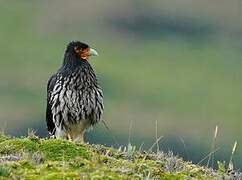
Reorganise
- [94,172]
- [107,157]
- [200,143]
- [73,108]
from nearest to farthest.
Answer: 1. [94,172]
2. [107,157]
3. [73,108]
4. [200,143]

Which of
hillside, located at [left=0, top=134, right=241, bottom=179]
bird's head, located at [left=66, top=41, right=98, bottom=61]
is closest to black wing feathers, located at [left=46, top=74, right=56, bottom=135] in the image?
bird's head, located at [left=66, top=41, right=98, bottom=61]

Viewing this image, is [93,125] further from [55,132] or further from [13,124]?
[13,124]

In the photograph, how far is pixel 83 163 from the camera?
41.5 ft

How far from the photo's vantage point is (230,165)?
13.9m

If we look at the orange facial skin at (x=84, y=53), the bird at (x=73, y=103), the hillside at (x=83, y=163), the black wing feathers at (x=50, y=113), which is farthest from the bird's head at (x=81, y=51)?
the hillside at (x=83, y=163)

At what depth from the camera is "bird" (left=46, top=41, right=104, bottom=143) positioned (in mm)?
20281

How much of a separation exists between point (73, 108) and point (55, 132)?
24.0 inches

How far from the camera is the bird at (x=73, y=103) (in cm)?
2028

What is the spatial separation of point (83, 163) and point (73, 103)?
769 centimetres

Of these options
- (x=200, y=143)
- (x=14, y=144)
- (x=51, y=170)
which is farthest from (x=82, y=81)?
(x=200, y=143)

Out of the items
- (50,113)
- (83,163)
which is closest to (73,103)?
(50,113)

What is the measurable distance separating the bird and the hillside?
17.7ft

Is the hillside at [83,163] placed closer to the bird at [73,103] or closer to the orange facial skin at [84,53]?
the bird at [73,103]

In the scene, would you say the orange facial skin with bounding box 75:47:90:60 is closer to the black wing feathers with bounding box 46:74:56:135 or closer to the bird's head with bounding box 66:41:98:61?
the bird's head with bounding box 66:41:98:61
